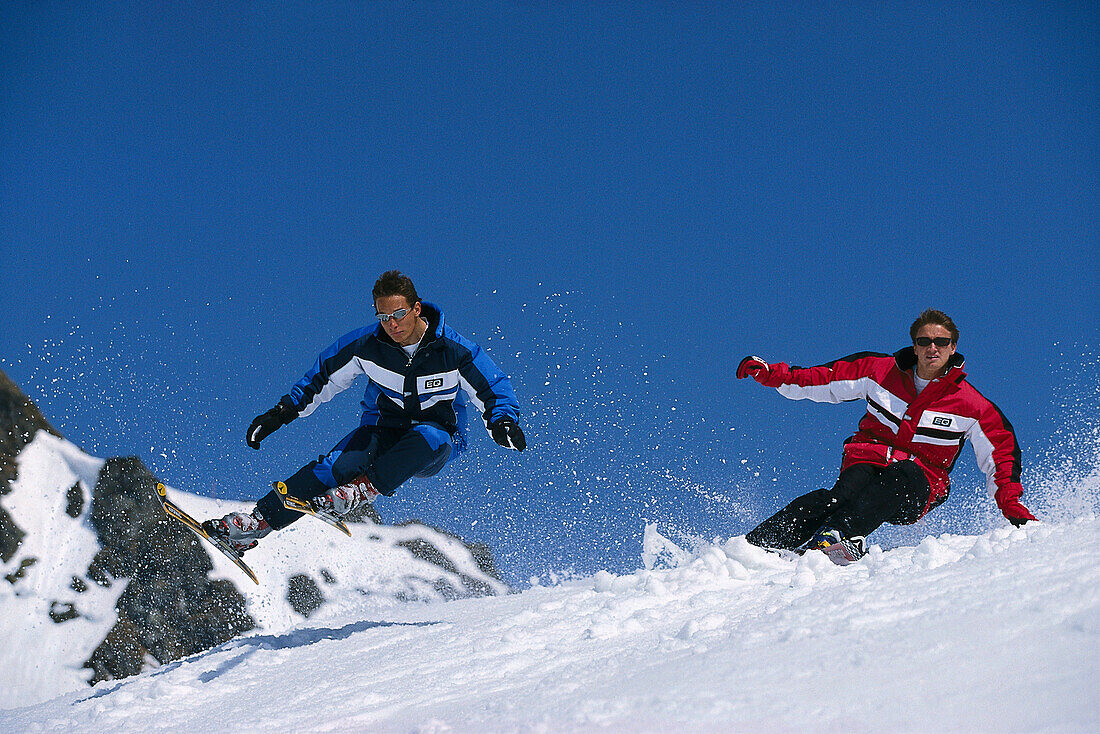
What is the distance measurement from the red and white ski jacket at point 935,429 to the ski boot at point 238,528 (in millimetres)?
4825

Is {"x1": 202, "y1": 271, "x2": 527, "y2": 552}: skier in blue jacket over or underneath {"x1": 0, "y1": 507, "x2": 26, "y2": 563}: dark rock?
underneath

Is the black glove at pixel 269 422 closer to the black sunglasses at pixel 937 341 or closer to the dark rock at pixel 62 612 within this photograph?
the black sunglasses at pixel 937 341

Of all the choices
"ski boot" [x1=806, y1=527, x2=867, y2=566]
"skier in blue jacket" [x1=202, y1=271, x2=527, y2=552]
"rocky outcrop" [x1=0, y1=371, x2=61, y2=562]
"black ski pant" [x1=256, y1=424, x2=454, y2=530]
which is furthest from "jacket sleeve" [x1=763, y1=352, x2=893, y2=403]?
"rocky outcrop" [x1=0, y1=371, x2=61, y2=562]

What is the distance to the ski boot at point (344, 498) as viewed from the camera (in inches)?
235

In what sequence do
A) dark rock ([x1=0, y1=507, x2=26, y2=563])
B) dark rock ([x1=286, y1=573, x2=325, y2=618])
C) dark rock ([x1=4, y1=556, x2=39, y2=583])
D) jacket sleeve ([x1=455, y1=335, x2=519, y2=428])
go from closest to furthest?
jacket sleeve ([x1=455, y1=335, x2=519, y2=428]) < dark rock ([x1=4, y1=556, x2=39, y2=583]) < dark rock ([x1=0, y1=507, x2=26, y2=563]) < dark rock ([x1=286, y1=573, x2=325, y2=618])

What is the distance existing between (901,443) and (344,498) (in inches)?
178

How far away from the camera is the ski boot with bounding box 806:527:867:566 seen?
4785 millimetres

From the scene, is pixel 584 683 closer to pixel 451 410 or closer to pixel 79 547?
pixel 451 410

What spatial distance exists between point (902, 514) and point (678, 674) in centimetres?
364

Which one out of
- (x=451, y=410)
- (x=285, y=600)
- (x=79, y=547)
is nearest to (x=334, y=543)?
(x=285, y=600)

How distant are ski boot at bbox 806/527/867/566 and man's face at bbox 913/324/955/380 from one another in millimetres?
1474

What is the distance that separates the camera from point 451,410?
253 inches

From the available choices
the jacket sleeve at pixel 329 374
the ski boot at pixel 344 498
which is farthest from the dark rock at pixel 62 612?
the ski boot at pixel 344 498

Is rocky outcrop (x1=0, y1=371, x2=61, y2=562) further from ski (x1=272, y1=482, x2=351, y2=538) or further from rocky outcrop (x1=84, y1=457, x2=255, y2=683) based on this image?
ski (x1=272, y1=482, x2=351, y2=538)
